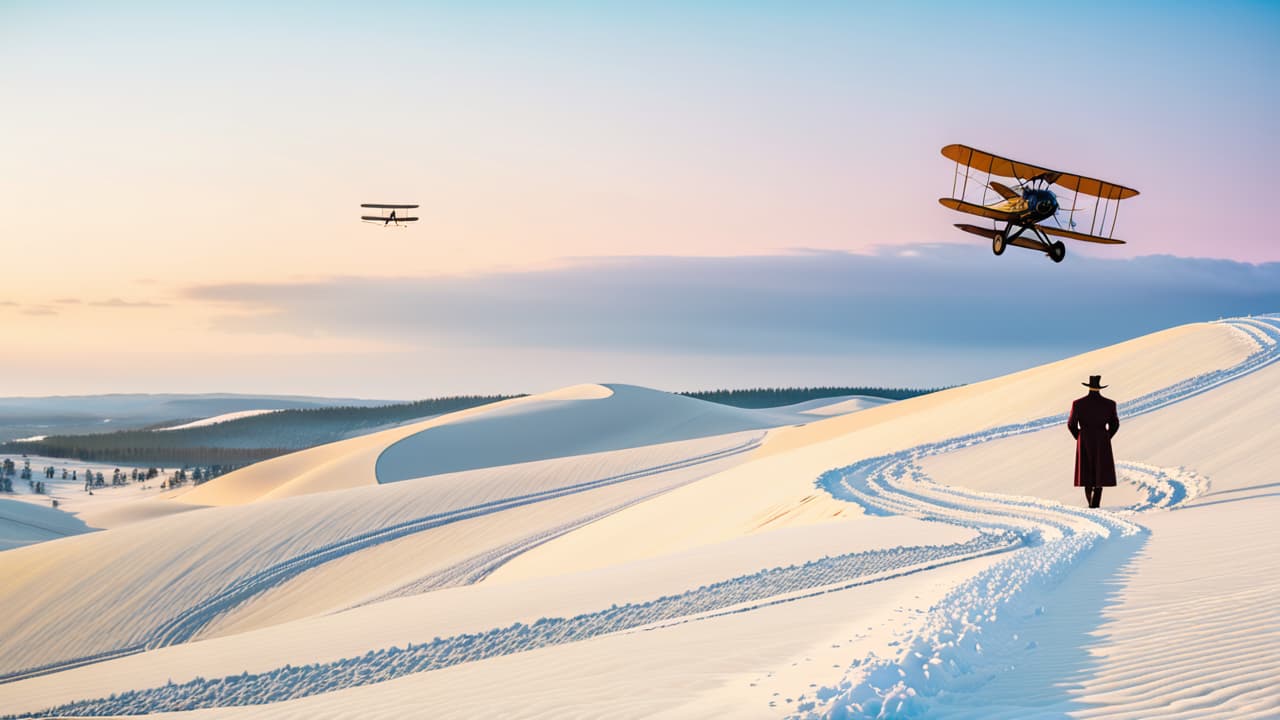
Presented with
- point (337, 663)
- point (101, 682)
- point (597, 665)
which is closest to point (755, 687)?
point (597, 665)

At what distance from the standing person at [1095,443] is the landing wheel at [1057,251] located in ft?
37.8

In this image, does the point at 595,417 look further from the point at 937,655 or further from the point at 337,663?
the point at 937,655

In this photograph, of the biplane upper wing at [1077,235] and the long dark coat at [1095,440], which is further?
the biplane upper wing at [1077,235]

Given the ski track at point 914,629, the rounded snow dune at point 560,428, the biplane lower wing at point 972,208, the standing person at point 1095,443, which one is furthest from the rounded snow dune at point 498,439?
the standing person at point 1095,443

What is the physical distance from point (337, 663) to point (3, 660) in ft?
57.6

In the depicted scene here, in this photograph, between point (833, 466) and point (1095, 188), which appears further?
point (1095, 188)

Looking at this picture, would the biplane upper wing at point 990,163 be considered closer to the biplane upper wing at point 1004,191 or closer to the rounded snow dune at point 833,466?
the biplane upper wing at point 1004,191

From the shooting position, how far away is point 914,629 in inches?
269

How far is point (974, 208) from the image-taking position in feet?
78.6

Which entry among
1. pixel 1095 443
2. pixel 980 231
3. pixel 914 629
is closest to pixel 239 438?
pixel 980 231

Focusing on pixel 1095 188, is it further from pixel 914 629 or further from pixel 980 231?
pixel 914 629

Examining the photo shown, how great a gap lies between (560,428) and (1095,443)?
43.7 m

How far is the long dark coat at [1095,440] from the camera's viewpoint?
1370 cm

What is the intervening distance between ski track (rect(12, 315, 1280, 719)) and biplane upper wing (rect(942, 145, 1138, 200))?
7.89 meters
